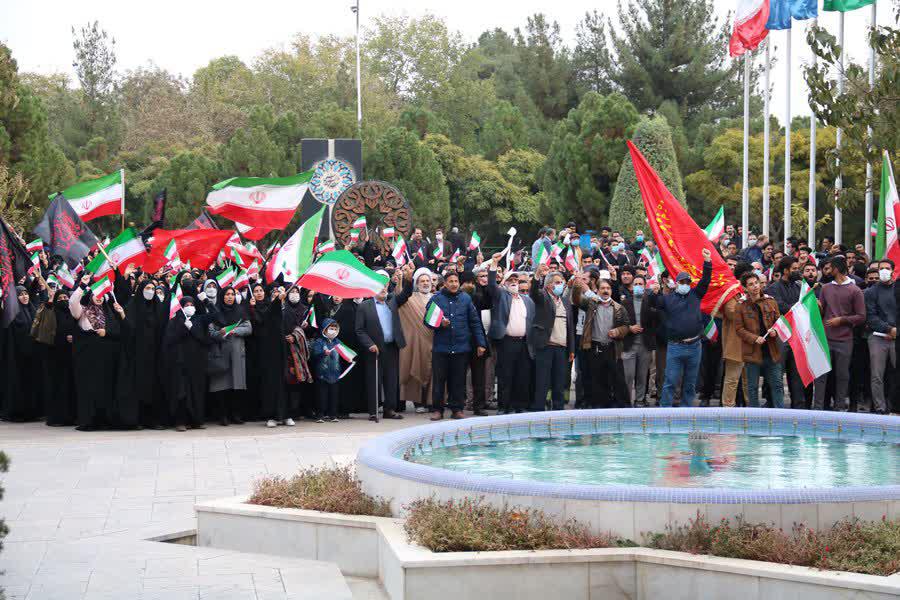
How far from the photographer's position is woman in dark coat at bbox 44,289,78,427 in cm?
1560

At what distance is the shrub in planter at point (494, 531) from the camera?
7.62m

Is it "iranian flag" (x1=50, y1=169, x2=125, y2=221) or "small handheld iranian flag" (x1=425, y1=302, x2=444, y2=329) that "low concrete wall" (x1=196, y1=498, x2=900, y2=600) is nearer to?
"small handheld iranian flag" (x1=425, y1=302, x2=444, y2=329)

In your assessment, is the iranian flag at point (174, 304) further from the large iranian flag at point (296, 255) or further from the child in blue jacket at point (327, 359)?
the child in blue jacket at point (327, 359)

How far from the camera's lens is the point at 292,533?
29.2 feet

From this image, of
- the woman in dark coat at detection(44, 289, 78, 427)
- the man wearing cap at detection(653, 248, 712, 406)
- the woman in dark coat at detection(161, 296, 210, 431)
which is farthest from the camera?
the man wearing cap at detection(653, 248, 712, 406)

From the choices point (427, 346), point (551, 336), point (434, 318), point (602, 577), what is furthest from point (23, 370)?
point (602, 577)

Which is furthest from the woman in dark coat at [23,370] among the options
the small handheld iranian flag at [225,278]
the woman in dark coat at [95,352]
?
the small handheld iranian flag at [225,278]

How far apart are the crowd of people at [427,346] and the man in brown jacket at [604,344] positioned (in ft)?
0.07

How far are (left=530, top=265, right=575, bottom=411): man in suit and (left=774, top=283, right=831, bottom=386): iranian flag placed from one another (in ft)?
8.64

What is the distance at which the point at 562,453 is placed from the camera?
452 inches

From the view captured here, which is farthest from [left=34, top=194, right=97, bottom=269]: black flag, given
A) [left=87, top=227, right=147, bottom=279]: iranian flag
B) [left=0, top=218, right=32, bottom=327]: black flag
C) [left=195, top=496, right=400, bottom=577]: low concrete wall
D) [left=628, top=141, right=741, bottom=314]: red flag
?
[left=195, top=496, right=400, bottom=577]: low concrete wall

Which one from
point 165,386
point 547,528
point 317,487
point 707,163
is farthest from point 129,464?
point 707,163

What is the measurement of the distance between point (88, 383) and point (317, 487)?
269 inches

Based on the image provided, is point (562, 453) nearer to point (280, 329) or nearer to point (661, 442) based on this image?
point (661, 442)
